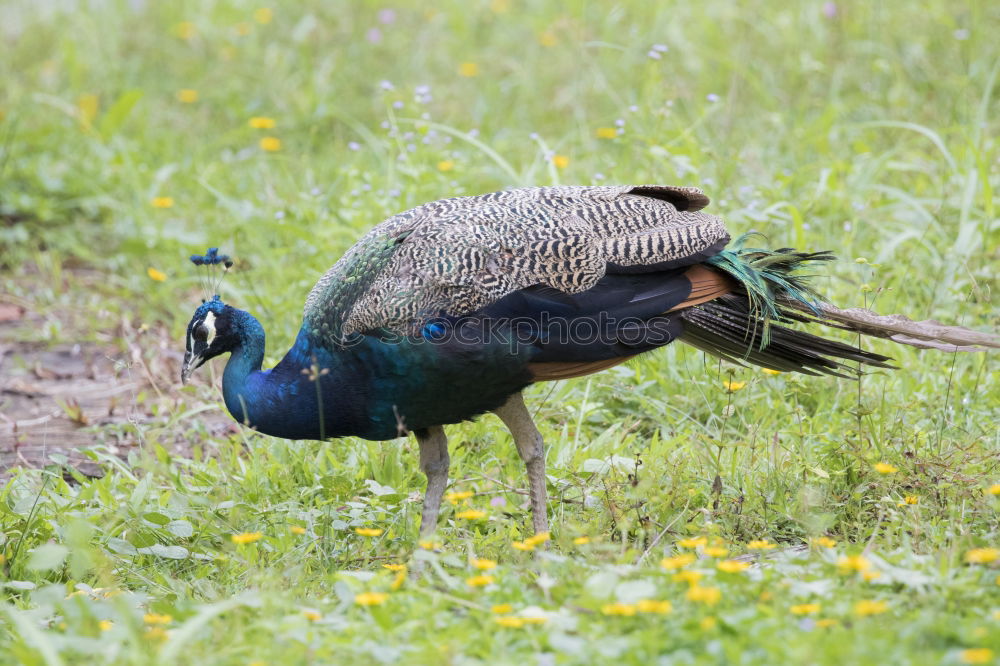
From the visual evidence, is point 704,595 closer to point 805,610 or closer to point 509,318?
point 805,610

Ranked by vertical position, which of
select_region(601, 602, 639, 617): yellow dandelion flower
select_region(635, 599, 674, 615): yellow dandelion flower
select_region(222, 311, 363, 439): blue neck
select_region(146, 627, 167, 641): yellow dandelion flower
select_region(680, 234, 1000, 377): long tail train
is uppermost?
select_region(680, 234, 1000, 377): long tail train

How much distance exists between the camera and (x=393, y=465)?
4.32 metres

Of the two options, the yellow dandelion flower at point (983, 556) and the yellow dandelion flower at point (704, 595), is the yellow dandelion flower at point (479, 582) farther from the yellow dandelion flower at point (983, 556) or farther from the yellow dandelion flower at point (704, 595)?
the yellow dandelion flower at point (983, 556)

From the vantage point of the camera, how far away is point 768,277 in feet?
13.0

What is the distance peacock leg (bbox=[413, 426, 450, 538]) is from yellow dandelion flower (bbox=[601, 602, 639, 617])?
129 centimetres

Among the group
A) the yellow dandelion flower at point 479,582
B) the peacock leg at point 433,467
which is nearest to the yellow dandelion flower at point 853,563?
the yellow dandelion flower at point 479,582

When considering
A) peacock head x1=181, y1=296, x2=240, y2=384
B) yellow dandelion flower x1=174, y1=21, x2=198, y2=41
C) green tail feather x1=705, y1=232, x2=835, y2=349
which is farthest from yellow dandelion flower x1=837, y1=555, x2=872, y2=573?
yellow dandelion flower x1=174, y1=21, x2=198, y2=41

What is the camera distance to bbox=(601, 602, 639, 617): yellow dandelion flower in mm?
2594

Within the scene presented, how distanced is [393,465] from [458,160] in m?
1.93

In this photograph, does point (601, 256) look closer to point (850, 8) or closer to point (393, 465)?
point (393, 465)

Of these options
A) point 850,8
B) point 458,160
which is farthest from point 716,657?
point 850,8

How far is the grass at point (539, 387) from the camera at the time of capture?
275 cm

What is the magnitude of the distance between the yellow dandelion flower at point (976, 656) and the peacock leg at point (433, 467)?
190 cm

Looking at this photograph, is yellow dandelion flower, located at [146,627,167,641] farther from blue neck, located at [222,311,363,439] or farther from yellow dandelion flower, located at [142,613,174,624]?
blue neck, located at [222,311,363,439]
